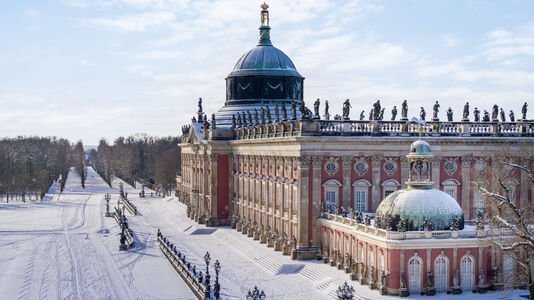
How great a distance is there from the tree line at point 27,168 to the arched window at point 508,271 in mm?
88288

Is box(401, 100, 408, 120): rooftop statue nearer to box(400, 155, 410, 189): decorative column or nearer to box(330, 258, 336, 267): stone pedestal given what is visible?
box(400, 155, 410, 189): decorative column

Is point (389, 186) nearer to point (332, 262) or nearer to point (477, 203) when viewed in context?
point (477, 203)

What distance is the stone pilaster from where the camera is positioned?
156ft

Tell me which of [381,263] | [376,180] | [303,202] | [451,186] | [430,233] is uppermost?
[376,180]

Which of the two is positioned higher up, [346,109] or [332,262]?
[346,109]

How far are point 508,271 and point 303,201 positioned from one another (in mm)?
14960

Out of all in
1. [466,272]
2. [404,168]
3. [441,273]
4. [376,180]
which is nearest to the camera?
[441,273]

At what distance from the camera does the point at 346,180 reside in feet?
158

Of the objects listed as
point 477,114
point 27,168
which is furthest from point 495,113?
point 27,168

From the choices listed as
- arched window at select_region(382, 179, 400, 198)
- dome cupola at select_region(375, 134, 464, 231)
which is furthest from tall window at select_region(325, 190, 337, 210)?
dome cupola at select_region(375, 134, 464, 231)

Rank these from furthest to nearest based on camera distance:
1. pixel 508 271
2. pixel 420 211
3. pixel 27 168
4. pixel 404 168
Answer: pixel 27 168, pixel 404 168, pixel 508 271, pixel 420 211

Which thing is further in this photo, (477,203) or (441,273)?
(477,203)

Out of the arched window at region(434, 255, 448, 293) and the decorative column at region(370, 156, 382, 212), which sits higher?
the decorative column at region(370, 156, 382, 212)

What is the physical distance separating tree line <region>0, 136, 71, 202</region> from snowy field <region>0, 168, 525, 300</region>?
121 feet
